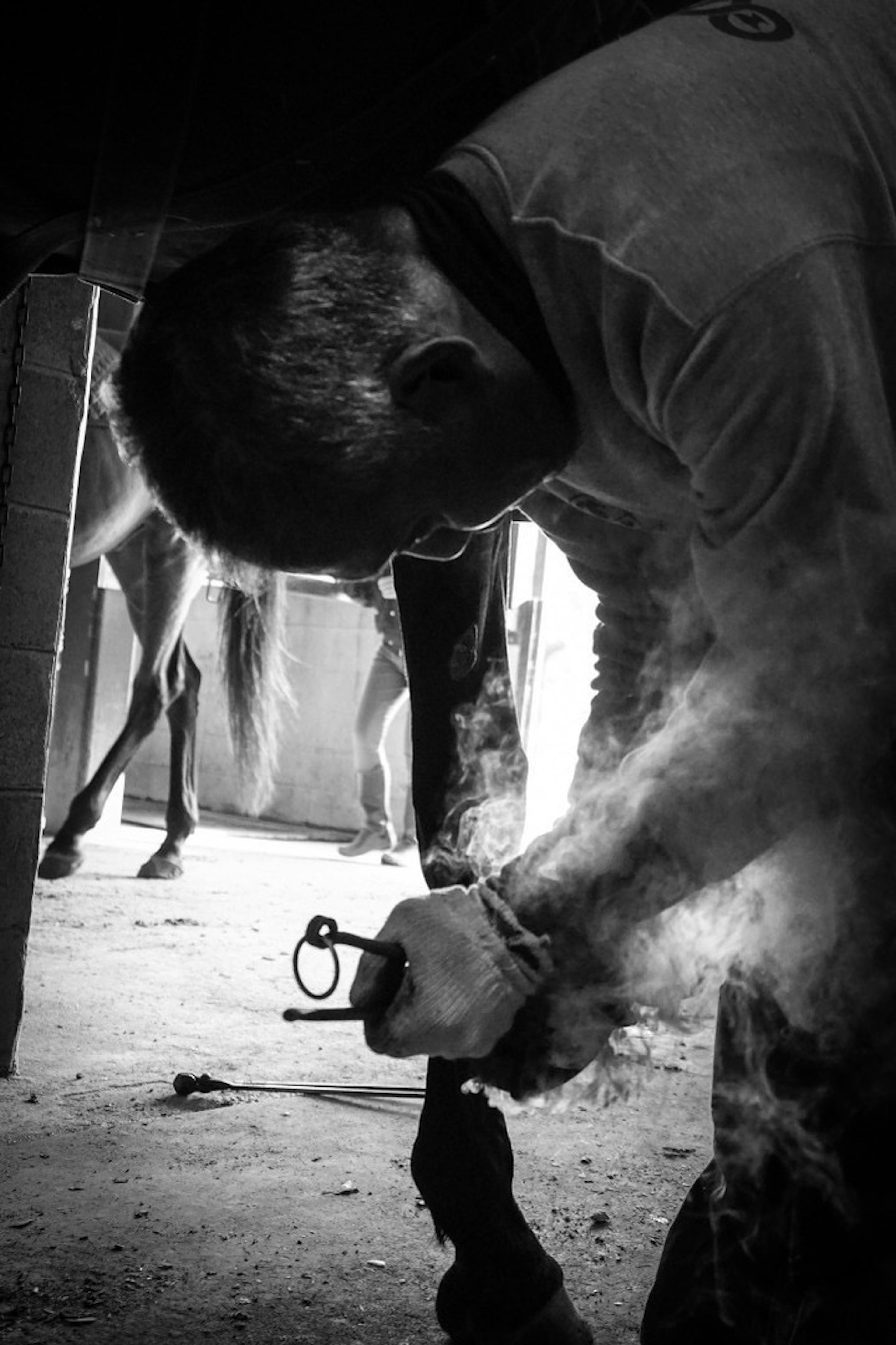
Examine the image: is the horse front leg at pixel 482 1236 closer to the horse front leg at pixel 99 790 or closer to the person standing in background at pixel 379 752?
the horse front leg at pixel 99 790

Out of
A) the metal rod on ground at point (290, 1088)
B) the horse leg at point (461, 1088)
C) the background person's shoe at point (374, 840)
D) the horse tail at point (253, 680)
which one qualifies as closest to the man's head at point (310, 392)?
the horse leg at point (461, 1088)

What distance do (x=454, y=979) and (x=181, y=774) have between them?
12.0 feet

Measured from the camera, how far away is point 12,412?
1990 mm

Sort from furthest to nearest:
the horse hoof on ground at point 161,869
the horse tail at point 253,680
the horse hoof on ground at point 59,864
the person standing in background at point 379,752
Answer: the person standing in background at point 379,752 < the horse tail at point 253,680 < the horse hoof on ground at point 161,869 < the horse hoof on ground at point 59,864

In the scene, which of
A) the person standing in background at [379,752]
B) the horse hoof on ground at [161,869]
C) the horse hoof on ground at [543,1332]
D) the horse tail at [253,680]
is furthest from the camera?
the person standing in background at [379,752]

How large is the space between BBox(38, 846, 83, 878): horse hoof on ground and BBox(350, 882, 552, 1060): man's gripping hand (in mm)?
3248

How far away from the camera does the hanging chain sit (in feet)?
6.48

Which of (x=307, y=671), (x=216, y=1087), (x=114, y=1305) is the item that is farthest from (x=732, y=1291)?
(x=307, y=671)

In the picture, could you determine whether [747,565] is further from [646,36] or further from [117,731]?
[117,731]

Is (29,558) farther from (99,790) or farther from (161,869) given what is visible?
(161,869)

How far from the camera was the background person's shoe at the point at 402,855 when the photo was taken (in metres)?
5.29

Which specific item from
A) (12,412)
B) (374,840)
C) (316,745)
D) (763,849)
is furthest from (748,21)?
(316,745)

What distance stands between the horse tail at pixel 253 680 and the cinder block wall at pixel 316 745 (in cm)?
280

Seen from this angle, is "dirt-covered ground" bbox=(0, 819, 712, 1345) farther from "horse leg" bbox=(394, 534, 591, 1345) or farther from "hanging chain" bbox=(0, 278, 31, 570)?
"hanging chain" bbox=(0, 278, 31, 570)
